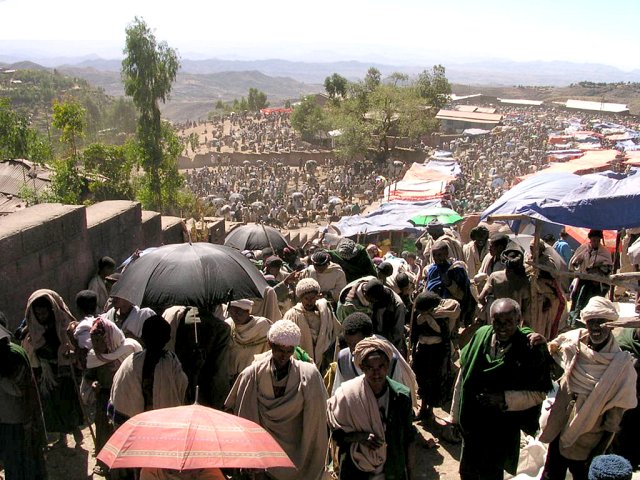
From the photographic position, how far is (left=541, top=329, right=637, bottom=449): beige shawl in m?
3.10

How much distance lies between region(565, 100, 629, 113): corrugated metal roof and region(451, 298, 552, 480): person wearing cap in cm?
7505

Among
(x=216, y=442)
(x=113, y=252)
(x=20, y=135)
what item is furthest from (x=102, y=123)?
(x=216, y=442)

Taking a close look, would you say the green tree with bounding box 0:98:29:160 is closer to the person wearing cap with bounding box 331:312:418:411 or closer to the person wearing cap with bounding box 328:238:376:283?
the person wearing cap with bounding box 328:238:376:283

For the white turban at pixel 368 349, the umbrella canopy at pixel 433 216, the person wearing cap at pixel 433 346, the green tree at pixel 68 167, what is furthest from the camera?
the green tree at pixel 68 167

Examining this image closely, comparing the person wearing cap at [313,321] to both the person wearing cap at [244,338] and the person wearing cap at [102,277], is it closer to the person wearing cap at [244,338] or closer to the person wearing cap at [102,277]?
the person wearing cap at [244,338]

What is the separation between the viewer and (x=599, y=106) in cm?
7656

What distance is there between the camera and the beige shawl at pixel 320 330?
420 cm

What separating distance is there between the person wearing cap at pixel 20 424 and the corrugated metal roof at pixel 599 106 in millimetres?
75936

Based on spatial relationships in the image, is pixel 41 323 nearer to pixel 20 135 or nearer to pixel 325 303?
pixel 325 303

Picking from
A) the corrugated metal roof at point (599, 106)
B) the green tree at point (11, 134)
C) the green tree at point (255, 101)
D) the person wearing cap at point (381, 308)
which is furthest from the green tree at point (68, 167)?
the corrugated metal roof at point (599, 106)

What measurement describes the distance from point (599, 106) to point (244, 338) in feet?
270

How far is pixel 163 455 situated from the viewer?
219cm

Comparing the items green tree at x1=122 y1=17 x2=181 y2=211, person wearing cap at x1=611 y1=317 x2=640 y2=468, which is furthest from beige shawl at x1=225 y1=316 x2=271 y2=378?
green tree at x1=122 y1=17 x2=181 y2=211

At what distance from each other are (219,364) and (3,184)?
410 inches
